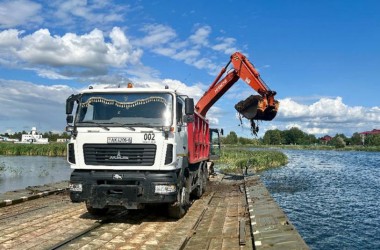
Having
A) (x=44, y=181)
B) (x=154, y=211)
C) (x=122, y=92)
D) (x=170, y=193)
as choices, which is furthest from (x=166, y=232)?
(x=44, y=181)

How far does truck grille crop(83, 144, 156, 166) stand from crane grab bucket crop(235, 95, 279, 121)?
27.0ft

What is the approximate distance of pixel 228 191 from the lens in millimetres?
17156

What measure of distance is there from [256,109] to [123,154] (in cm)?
876

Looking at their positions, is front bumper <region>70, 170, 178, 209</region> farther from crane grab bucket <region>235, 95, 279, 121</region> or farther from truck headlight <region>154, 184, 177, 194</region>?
crane grab bucket <region>235, 95, 279, 121</region>

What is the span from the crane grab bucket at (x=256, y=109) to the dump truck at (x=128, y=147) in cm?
679

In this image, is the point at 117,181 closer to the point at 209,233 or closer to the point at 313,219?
the point at 209,233

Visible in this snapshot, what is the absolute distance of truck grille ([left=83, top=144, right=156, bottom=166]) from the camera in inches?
358

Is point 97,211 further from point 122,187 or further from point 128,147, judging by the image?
point 128,147

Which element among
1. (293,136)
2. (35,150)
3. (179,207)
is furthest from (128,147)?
(293,136)

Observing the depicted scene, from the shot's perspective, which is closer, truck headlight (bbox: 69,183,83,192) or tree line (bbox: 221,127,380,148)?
truck headlight (bbox: 69,183,83,192)

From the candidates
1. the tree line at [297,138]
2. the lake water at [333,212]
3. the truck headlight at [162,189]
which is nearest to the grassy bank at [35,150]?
the lake water at [333,212]

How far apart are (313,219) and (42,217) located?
8.54 meters

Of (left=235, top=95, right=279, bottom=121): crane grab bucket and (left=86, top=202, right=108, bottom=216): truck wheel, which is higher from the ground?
(left=235, top=95, right=279, bottom=121): crane grab bucket

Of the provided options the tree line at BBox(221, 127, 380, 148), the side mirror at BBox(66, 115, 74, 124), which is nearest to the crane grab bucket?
the side mirror at BBox(66, 115, 74, 124)
